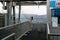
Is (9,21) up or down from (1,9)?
down

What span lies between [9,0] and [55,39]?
24.0 metres

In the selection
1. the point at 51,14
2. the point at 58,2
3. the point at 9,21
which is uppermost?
the point at 58,2

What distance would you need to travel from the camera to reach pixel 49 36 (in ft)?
18.0

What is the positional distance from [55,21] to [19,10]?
97.0ft

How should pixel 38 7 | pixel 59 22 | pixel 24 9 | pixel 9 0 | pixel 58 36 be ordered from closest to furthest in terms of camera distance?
pixel 58 36 → pixel 59 22 → pixel 9 0 → pixel 38 7 → pixel 24 9

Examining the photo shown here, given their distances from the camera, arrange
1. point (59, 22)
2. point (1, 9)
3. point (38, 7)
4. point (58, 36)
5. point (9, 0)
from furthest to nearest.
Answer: point (38, 7) < point (1, 9) < point (9, 0) < point (59, 22) < point (58, 36)

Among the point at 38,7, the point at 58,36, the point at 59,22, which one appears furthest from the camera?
the point at 38,7

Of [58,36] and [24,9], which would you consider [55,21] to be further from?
[24,9]

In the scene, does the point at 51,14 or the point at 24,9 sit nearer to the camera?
the point at 51,14

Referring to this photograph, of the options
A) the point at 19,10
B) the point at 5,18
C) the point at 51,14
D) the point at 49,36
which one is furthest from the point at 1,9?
the point at 49,36

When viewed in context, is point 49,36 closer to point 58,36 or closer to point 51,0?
point 58,36

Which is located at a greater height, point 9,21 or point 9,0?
point 9,0

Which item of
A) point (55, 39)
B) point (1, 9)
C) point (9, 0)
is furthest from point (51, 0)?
point (1, 9)

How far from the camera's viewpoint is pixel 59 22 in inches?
460
